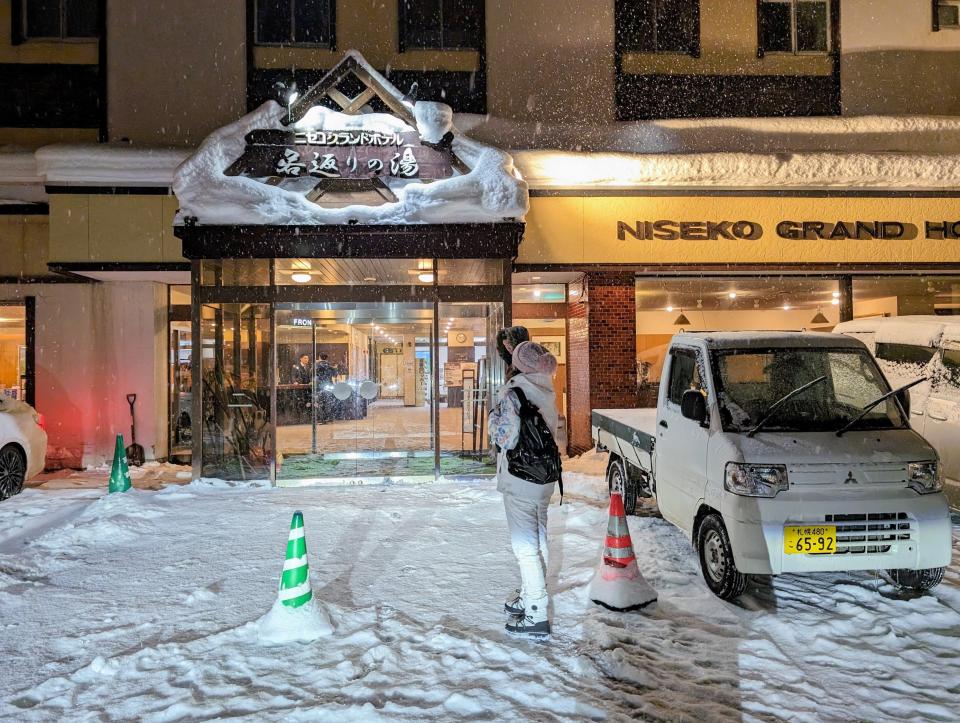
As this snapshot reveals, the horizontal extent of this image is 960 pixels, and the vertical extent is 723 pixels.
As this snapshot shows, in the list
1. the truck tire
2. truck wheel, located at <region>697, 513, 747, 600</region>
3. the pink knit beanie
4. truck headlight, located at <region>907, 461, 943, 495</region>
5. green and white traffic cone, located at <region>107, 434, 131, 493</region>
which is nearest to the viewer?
the pink knit beanie

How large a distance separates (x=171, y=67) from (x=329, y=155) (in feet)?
15.3

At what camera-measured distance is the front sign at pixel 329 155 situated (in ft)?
29.5

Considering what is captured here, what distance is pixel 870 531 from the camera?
4.43 metres

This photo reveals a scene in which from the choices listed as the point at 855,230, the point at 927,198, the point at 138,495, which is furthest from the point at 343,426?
the point at 927,198

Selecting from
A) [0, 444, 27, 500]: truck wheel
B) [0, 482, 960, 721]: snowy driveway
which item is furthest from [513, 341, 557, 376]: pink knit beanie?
[0, 444, 27, 500]: truck wheel

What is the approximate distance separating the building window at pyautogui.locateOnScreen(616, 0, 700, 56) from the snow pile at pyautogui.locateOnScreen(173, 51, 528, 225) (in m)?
4.62

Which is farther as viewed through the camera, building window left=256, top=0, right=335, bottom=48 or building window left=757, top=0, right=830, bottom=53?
building window left=757, top=0, right=830, bottom=53

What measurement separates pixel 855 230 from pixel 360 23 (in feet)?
31.9

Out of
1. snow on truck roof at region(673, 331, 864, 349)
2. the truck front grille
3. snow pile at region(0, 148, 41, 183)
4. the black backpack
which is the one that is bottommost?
the truck front grille

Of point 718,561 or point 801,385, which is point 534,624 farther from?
point 801,385

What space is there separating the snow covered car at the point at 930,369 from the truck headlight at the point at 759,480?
3.45 m

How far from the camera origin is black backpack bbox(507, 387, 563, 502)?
413cm

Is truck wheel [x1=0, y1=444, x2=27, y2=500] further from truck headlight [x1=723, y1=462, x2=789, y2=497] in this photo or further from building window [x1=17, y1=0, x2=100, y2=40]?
truck headlight [x1=723, y1=462, x2=789, y2=497]

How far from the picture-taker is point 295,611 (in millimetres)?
4211
